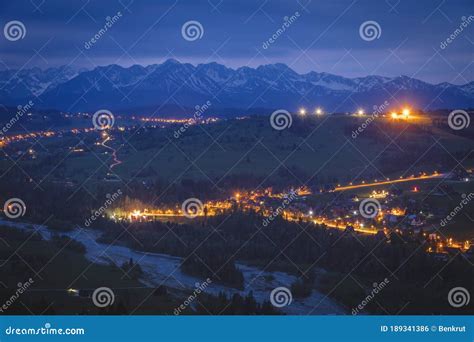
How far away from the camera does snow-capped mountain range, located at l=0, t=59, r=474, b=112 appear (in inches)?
3287

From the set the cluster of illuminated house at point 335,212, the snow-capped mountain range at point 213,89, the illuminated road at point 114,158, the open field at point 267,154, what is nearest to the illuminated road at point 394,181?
the open field at point 267,154

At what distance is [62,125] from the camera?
63.2 metres

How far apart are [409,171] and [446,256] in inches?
525

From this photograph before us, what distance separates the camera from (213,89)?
131125 millimetres

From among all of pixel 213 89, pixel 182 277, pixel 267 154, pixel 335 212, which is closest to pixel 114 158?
pixel 267 154

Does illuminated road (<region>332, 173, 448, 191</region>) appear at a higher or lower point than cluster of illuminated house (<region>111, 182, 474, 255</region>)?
higher

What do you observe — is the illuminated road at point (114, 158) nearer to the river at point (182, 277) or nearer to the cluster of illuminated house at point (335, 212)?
the cluster of illuminated house at point (335, 212)

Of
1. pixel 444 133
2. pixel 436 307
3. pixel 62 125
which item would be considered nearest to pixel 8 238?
pixel 436 307

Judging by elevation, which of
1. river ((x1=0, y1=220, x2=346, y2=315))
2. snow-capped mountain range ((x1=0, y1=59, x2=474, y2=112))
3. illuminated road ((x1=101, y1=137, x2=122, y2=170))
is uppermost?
snow-capped mountain range ((x1=0, y1=59, x2=474, y2=112))

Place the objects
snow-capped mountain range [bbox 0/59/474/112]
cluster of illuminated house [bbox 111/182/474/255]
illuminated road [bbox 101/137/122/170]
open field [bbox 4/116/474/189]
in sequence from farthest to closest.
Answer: snow-capped mountain range [bbox 0/59/474/112]
illuminated road [bbox 101/137/122/170]
open field [bbox 4/116/474/189]
cluster of illuminated house [bbox 111/182/474/255]

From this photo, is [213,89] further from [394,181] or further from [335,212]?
[335,212]

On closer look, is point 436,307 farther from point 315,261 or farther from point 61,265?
point 61,265

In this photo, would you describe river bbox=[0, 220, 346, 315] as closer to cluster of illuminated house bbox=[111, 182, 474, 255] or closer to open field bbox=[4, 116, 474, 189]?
cluster of illuminated house bbox=[111, 182, 474, 255]

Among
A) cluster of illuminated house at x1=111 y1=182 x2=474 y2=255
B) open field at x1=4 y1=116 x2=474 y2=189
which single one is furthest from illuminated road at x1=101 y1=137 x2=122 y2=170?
cluster of illuminated house at x1=111 y1=182 x2=474 y2=255
